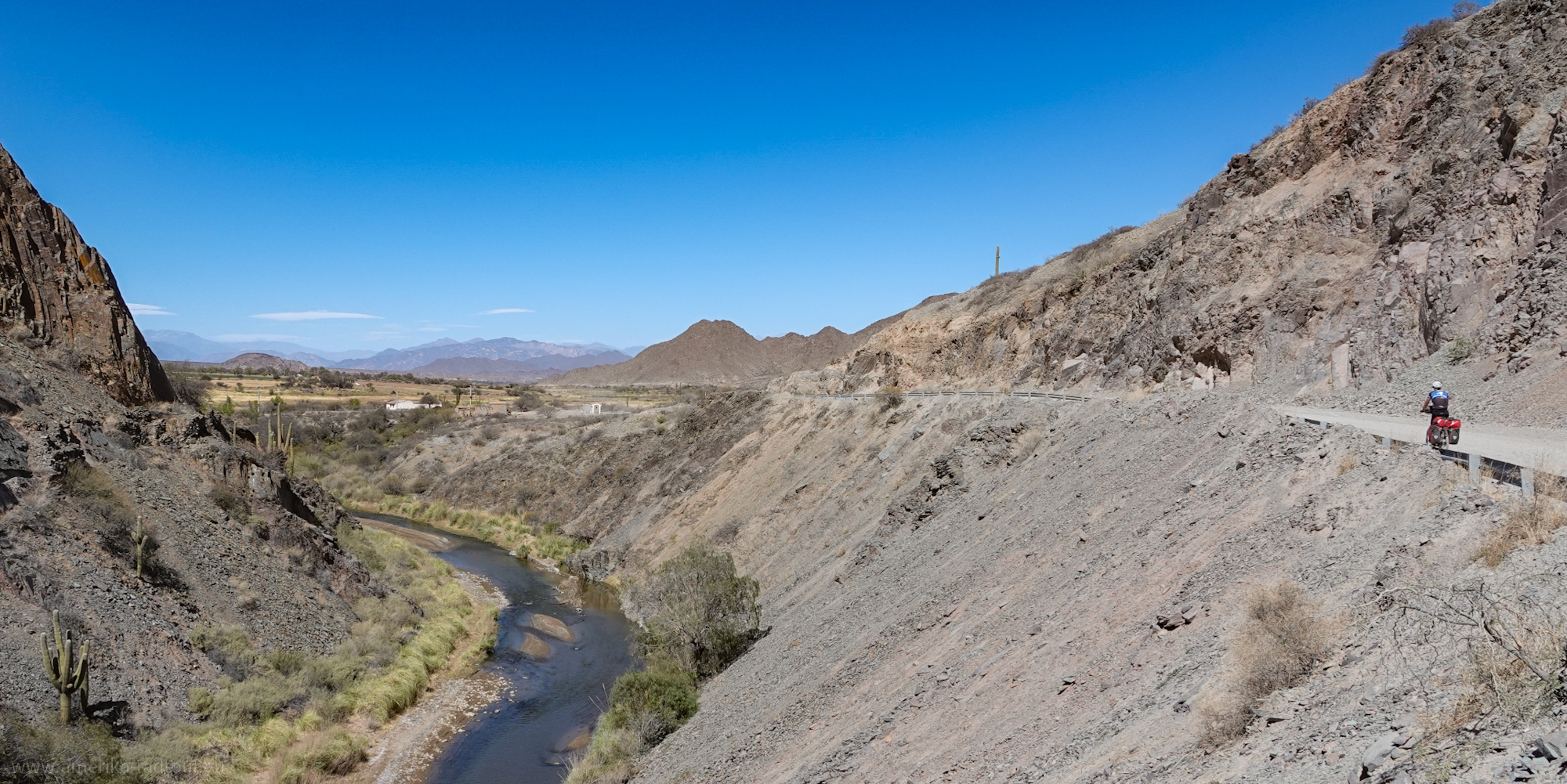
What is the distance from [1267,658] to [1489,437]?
7559 mm

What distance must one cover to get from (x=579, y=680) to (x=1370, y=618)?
942 inches

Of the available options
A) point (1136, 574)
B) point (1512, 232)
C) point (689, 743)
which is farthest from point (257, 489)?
point (1512, 232)

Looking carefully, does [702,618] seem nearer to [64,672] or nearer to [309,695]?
[309,695]

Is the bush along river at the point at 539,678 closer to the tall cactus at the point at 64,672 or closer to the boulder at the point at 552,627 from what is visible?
the boulder at the point at 552,627

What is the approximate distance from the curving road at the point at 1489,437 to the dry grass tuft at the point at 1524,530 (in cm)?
130

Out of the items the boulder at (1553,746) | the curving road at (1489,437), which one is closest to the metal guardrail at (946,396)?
the curving road at (1489,437)

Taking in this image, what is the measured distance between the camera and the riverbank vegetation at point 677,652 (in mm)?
18594

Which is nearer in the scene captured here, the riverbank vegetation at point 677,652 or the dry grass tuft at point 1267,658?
the dry grass tuft at point 1267,658

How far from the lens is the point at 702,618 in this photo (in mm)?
22281

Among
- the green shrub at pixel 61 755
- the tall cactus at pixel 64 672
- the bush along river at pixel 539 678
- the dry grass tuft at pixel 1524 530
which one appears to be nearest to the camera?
the dry grass tuft at pixel 1524 530

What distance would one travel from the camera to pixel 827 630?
64.5ft

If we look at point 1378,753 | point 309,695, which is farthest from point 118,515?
point 1378,753

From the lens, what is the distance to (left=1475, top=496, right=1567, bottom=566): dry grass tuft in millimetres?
7230

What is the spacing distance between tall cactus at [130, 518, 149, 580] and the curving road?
2480 cm
